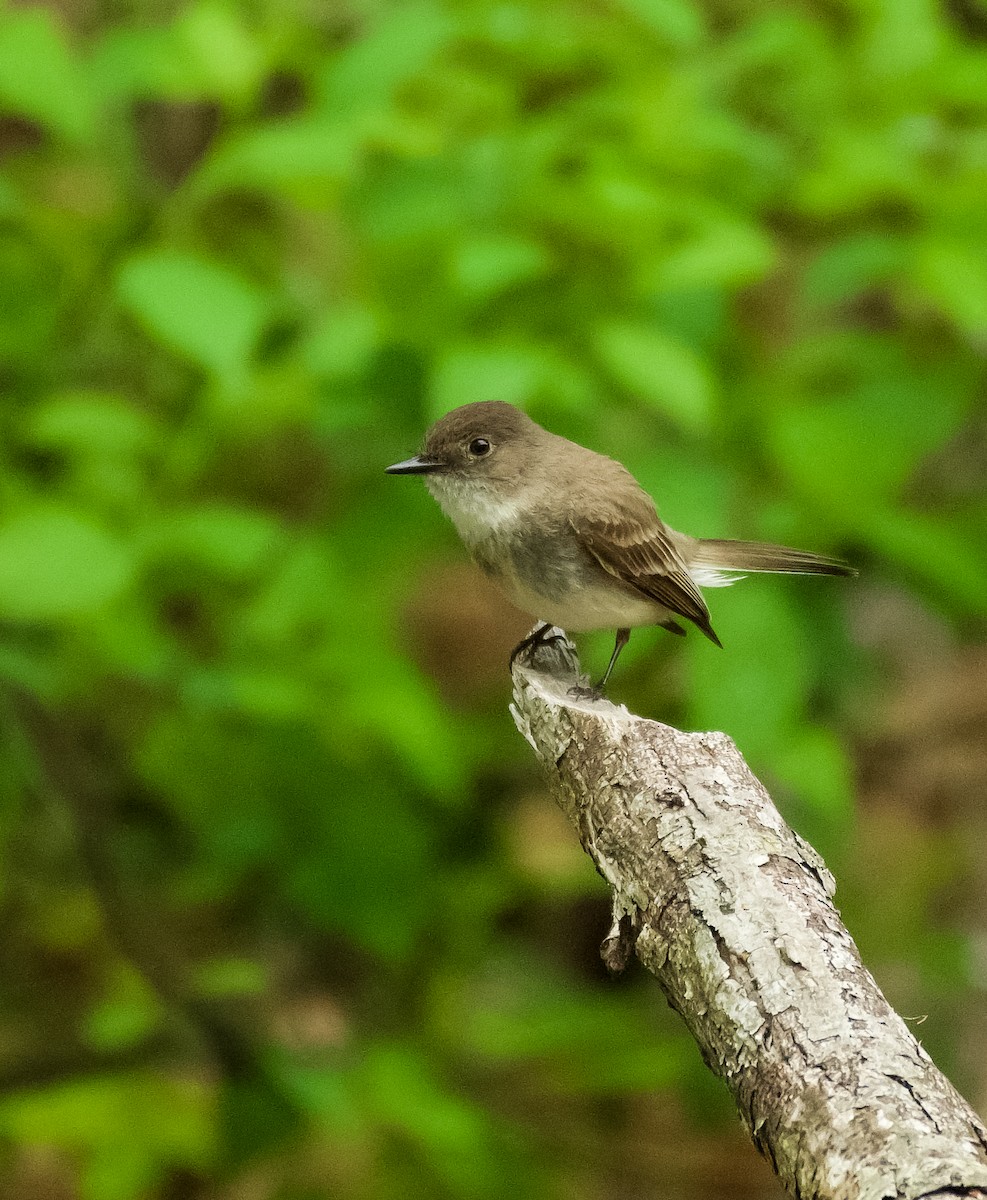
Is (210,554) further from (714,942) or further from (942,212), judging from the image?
(942,212)

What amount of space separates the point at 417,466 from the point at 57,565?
34.4 inches

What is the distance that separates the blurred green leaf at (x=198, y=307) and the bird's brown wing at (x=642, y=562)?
93cm

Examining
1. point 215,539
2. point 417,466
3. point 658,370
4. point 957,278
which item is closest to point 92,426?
point 215,539

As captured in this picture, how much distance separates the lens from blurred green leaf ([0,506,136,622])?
3.10 meters

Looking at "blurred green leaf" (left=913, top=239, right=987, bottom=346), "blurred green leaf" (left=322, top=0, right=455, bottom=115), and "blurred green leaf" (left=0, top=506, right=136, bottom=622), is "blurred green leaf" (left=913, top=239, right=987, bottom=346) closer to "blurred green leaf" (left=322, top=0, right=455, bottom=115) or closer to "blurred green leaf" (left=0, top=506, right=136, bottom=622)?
"blurred green leaf" (left=322, top=0, right=455, bottom=115)

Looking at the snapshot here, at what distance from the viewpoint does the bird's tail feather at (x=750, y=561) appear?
3590mm

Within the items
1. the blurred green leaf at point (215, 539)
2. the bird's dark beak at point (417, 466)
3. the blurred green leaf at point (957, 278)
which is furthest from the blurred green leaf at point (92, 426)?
the blurred green leaf at point (957, 278)

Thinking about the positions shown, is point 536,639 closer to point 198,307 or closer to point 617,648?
point 617,648

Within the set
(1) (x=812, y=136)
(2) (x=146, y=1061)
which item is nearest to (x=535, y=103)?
(1) (x=812, y=136)

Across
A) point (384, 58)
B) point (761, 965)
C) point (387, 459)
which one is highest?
point (384, 58)

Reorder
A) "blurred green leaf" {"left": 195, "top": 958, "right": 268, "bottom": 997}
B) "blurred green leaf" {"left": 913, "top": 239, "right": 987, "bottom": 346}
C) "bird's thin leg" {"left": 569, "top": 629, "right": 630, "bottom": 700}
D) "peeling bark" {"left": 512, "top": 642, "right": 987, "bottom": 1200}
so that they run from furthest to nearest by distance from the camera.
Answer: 1. "blurred green leaf" {"left": 195, "top": 958, "right": 268, "bottom": 997}
2. "blurred green leaf" {"left": 913, "top": 239, "right": 987, "bottom": 346}
3. "bird's thin leg" {"left": 569, "top": 629, "right": 630, "bottom": 700}
4. "peeling bark" {"left": 512, "top": 642, "right": 987, "bottom": 1200}

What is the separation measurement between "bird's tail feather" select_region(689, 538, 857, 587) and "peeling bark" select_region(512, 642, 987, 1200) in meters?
1.23

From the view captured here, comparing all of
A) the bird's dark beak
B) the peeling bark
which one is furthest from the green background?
the peeling bark

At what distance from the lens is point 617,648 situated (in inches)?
139
